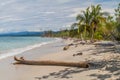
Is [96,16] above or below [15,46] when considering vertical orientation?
above

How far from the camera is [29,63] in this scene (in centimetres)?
1856

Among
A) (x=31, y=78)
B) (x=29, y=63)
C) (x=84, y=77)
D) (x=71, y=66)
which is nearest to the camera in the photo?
(x=84, y=77)

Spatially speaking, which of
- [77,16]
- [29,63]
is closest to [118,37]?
[77,16]

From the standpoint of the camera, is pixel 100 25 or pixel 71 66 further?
pixel 100 25

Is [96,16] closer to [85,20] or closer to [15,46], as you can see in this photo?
[85,20]


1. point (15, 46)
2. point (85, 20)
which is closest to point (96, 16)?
point (85, 20)

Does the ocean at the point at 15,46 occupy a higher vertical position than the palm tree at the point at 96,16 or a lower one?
lower

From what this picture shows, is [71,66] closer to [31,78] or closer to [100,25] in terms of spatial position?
[31,78]

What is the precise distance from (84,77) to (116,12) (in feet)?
125

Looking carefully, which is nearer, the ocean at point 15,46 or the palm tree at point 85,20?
the ocean at point 15,46

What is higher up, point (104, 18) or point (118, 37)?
point (104, 18)

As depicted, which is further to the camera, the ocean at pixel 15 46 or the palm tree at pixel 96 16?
the palm tree at pixel 96 16

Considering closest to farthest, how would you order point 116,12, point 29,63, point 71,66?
1. point 71,66
2. point 29,63
3. point 116,12

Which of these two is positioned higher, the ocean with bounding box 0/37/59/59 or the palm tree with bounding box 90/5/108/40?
the palm tree with bounding box 90/5/108/40
